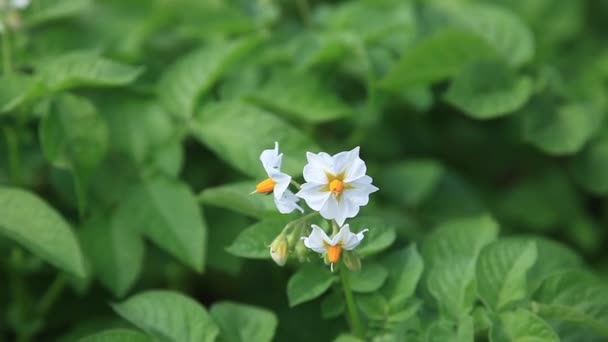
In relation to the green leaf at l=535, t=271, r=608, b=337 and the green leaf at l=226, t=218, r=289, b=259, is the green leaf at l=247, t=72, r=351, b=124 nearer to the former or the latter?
the green leaf at l=226, t=218, r=289, b=259

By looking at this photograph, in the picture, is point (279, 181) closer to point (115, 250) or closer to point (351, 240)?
point (351, 240)

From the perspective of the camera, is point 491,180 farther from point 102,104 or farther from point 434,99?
point 102,104

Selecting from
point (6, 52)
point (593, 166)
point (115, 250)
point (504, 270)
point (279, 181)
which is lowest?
point (115, 250)

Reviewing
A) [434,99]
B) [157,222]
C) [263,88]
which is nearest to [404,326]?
[157,222]

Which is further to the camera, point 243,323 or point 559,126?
point 559,126

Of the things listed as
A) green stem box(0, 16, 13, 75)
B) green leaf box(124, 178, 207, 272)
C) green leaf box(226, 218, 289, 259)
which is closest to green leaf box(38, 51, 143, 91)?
green stem box(0, 16, 13, 75)

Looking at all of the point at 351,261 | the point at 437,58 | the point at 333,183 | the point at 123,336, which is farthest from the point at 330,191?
the point at 437,58

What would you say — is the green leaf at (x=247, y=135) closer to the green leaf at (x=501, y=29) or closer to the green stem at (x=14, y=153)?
the green stem at (x=14, y=153)

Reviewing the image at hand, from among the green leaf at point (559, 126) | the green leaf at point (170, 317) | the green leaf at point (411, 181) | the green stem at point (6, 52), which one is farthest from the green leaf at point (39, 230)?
the green leaf at point (559, 126)
